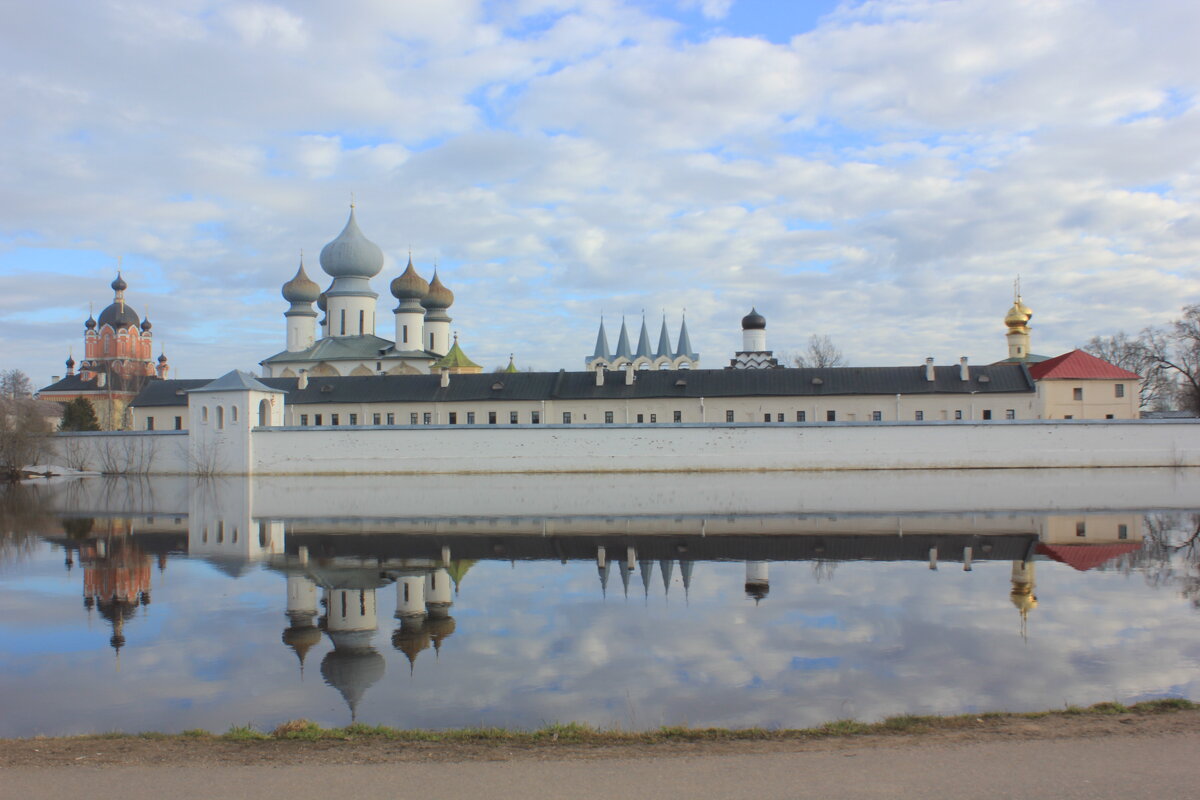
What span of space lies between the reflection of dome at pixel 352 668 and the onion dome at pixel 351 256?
47.8 meters

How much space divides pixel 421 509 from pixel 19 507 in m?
13.0

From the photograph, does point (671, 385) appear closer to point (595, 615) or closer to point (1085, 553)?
point (1085, 553)

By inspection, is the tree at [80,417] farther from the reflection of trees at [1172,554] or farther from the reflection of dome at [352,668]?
the reflection of trees at [1172,554]

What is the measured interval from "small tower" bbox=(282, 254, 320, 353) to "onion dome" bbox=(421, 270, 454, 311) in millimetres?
6797

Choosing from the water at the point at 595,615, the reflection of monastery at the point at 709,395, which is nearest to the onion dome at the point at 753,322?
the reflection of monastery at the point at 709,395

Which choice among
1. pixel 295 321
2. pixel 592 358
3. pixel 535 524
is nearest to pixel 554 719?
pixel 535 524

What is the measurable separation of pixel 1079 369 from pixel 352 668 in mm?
38821

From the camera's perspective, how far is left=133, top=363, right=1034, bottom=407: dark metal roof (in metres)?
40.3

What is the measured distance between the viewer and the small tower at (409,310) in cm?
5431

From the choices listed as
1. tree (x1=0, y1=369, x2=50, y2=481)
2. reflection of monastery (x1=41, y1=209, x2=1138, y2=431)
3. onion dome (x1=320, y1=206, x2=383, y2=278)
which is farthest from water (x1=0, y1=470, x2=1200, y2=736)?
onion dome (x1=320, y1=206, x2=383, y2=278)

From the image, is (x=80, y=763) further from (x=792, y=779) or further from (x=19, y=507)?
(x=19, y=507)

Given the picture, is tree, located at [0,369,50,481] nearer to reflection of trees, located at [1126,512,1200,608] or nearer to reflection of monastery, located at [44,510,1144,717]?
reflection of monastery, located at [44,510,1144,717]

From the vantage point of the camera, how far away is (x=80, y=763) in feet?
18.1

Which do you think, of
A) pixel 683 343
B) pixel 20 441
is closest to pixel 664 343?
pixel 683 343
